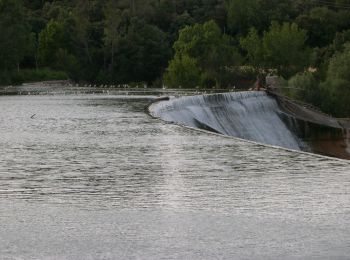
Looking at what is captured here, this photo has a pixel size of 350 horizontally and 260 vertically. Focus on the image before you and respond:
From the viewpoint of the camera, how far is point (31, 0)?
4407 inches

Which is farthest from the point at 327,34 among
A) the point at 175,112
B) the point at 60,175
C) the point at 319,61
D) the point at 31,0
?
the point at 60,175

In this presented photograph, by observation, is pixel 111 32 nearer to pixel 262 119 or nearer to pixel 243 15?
pixel 243 15

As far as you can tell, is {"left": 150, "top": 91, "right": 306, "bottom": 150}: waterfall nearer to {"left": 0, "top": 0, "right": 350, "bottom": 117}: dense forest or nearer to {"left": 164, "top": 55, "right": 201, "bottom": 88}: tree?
{"left": 0, "top": 0, "right": 350, "bottom": 117}: dense forest

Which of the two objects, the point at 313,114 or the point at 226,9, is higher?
the point at 226,9

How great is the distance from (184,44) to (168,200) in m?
67.5

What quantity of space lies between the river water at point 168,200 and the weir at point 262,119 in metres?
12.7

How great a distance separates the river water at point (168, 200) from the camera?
1055cm

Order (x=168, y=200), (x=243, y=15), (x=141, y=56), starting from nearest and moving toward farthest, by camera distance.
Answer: (x=168, y=200)
(x=141, y=56)
(x=243, y=15)

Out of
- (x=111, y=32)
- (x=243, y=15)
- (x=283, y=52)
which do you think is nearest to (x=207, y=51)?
(x=283, y=52)

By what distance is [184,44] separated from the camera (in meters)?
80.4

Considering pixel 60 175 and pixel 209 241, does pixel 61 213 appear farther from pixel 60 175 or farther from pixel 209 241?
pixel 60 175

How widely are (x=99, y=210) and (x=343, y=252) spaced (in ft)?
12.5

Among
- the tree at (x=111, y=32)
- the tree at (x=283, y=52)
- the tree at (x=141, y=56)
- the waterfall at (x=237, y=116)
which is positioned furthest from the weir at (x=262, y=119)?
the tree at (x=111, y=32)

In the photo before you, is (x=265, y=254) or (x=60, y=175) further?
(x=60, y=175)
